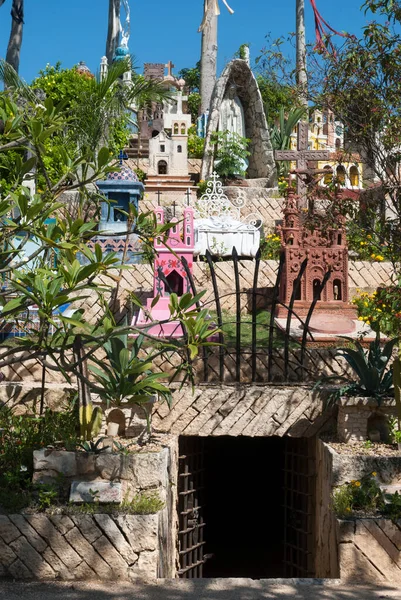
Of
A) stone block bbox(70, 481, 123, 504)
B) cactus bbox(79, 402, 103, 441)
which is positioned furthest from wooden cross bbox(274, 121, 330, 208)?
stone block bbox(70, 481, 123, 504)

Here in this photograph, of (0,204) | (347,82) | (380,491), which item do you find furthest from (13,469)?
(347,82)

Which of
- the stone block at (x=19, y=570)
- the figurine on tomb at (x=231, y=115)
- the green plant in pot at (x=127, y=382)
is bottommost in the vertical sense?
the stone block at (x=19, y=570)

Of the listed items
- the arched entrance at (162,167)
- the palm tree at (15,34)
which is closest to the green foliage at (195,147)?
the arched entrance at (162,167)

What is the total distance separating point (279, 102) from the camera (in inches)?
1061

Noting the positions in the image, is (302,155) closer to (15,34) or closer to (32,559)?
(32,559)

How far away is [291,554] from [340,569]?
2496 millimetres

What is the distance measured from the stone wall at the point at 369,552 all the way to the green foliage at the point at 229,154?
13311mm

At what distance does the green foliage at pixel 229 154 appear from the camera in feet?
62.8

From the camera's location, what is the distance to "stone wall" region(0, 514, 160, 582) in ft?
22.0

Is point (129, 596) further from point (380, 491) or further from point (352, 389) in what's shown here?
point (352, 389)

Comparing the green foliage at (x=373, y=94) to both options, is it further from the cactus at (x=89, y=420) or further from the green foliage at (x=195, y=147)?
the green foliage at (x=195, y=147)

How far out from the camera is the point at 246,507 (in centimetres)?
1361

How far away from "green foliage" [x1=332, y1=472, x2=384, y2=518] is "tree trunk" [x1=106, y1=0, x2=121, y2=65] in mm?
22925

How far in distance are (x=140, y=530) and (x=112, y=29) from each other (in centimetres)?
2401
